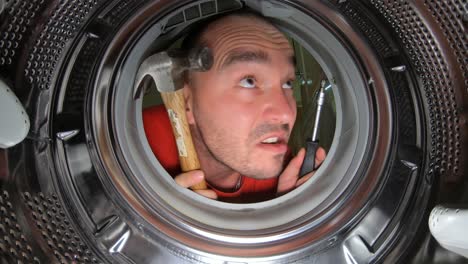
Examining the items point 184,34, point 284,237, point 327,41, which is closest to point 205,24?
point 184,34

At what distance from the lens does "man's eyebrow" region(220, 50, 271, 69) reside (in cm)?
120

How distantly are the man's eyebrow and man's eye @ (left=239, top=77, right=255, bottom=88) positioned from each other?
1.9 inches

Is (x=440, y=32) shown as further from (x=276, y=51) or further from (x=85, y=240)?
(x=85, y=240)

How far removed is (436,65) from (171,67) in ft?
1.74

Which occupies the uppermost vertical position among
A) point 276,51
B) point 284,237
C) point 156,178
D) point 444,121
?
point 276,51

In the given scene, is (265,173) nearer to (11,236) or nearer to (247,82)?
(247,82)

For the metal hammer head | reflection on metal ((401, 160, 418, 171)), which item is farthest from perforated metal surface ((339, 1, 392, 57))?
the metal hammer head

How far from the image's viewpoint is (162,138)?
1.34 metres

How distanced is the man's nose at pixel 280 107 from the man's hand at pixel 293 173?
131 mm

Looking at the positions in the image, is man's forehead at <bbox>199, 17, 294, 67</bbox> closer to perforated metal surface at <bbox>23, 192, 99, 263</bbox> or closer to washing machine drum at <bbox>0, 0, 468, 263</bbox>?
washing machine drum at <bbox>0, 0, 468, 263</bbox>

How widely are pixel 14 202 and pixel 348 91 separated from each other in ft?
2.29

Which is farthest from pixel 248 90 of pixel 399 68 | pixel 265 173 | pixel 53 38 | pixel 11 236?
pixel 11 236

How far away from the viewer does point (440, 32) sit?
91 centimetres

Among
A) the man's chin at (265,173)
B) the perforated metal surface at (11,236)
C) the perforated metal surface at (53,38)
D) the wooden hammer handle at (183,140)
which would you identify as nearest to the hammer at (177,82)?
the wooden hammer handle at (183,140)
